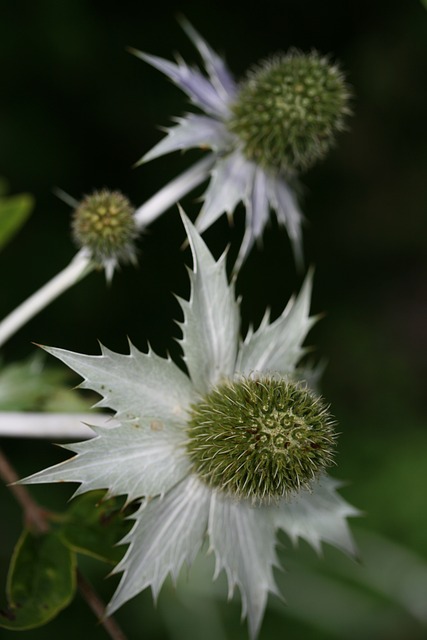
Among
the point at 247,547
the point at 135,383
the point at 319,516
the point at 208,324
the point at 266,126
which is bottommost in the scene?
Result: the point at 247,547

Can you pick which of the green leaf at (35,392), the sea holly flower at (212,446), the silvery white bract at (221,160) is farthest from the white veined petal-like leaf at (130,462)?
the silvery white bract at (221,160)

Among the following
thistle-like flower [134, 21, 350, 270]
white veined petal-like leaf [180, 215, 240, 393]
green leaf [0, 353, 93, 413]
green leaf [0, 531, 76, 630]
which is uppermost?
thistle-like flower [134, 21, 350, 270]

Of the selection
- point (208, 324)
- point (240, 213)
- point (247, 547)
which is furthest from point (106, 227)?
point (240, 213)

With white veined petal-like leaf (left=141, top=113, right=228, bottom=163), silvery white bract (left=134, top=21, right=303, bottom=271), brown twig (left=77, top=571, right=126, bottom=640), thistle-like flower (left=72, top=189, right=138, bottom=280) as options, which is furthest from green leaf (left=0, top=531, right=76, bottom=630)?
white veined petal-like leaf (left=141, top=113, right=228, bottom=163)

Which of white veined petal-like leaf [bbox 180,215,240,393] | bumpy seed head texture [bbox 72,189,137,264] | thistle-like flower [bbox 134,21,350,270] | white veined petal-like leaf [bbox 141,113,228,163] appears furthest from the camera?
thistle-like flower [bbox 134,21,350,270]

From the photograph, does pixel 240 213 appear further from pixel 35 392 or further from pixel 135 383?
pixel 135 383

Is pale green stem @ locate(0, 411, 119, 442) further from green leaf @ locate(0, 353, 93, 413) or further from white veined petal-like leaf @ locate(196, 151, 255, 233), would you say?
white veined petal-like leaf @ locate(196, 151, 255, 233)

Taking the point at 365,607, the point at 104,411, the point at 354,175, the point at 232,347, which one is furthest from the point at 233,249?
the point at 232,347
